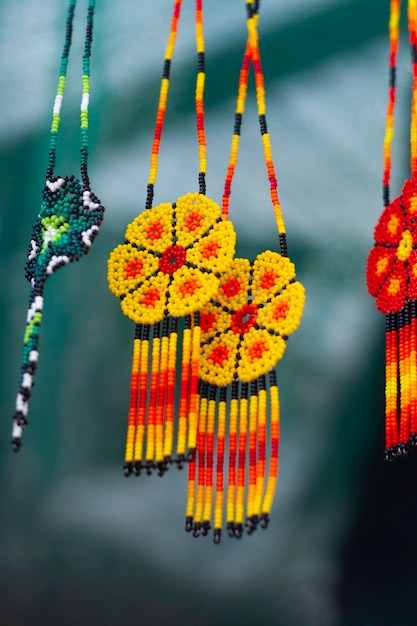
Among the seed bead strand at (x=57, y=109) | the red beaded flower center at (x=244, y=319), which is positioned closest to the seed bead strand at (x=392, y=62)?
the red beaded flower center at (x=244, y=319)

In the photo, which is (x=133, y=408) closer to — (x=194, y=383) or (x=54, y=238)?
(x=194, y=383)

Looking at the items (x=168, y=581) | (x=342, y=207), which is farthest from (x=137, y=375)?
(x=342, y=207)

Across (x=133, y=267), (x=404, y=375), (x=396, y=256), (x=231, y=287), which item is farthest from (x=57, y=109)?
(x=404, y=375)

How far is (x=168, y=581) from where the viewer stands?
1.68m

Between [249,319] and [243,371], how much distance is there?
0.31ft

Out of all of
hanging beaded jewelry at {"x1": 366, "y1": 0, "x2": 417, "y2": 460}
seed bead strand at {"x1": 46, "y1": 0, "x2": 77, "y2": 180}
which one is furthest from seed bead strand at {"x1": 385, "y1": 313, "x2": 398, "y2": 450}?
seed bead strand at {"x1": 46, "y1": 0, "x2": 77, "y2": 180}

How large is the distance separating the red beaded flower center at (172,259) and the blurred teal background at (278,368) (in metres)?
0.40

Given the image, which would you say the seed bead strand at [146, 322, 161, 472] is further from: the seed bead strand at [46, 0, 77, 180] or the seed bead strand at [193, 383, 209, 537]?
the seed bead strand at [46, 0, 77, 180]

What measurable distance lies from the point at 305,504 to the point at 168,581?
0.33m

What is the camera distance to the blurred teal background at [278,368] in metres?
1.68

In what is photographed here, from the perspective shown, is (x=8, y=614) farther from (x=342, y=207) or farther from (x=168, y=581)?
(x=342, y=207)

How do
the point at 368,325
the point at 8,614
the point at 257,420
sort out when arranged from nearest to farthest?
the point at 257,420
the point at 8,614
the point at 368,325

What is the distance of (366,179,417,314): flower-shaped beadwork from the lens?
4.60 feet

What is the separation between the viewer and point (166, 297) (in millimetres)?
1355
